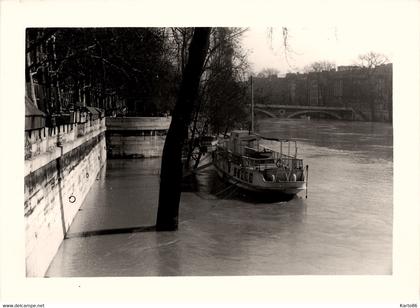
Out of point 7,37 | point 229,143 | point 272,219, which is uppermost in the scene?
point 7,37

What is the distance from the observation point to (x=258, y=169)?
18562 millimetres

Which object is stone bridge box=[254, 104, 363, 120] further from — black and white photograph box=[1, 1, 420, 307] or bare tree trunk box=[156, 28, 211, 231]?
bare tree trunk box=[156, 28, 211, 231]

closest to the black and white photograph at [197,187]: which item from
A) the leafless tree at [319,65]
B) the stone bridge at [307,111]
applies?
the leafless tree at [319,65]

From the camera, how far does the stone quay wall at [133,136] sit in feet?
98.7

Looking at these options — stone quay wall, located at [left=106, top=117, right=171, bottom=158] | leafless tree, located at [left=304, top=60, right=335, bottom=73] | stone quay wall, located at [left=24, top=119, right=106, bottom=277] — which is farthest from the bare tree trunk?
Result: stone quay wall, located at [left=106, top=117, right=171, bottom=158]

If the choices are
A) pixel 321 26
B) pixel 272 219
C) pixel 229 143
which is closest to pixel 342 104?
pixel 229 143

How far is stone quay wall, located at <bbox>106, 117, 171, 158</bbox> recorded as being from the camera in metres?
30.1

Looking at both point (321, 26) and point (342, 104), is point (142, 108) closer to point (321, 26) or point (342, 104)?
point (342, 104)

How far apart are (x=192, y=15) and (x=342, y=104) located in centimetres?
3845

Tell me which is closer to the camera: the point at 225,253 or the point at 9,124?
the point at 9,124

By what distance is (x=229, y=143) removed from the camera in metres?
23.3

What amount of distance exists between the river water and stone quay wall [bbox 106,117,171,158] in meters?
6.02

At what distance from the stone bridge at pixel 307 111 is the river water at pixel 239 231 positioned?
64.9 feet

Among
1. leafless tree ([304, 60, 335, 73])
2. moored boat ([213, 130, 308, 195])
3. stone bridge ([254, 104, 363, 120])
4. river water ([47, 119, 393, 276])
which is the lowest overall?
river water ([47, 119, 393, 276])
